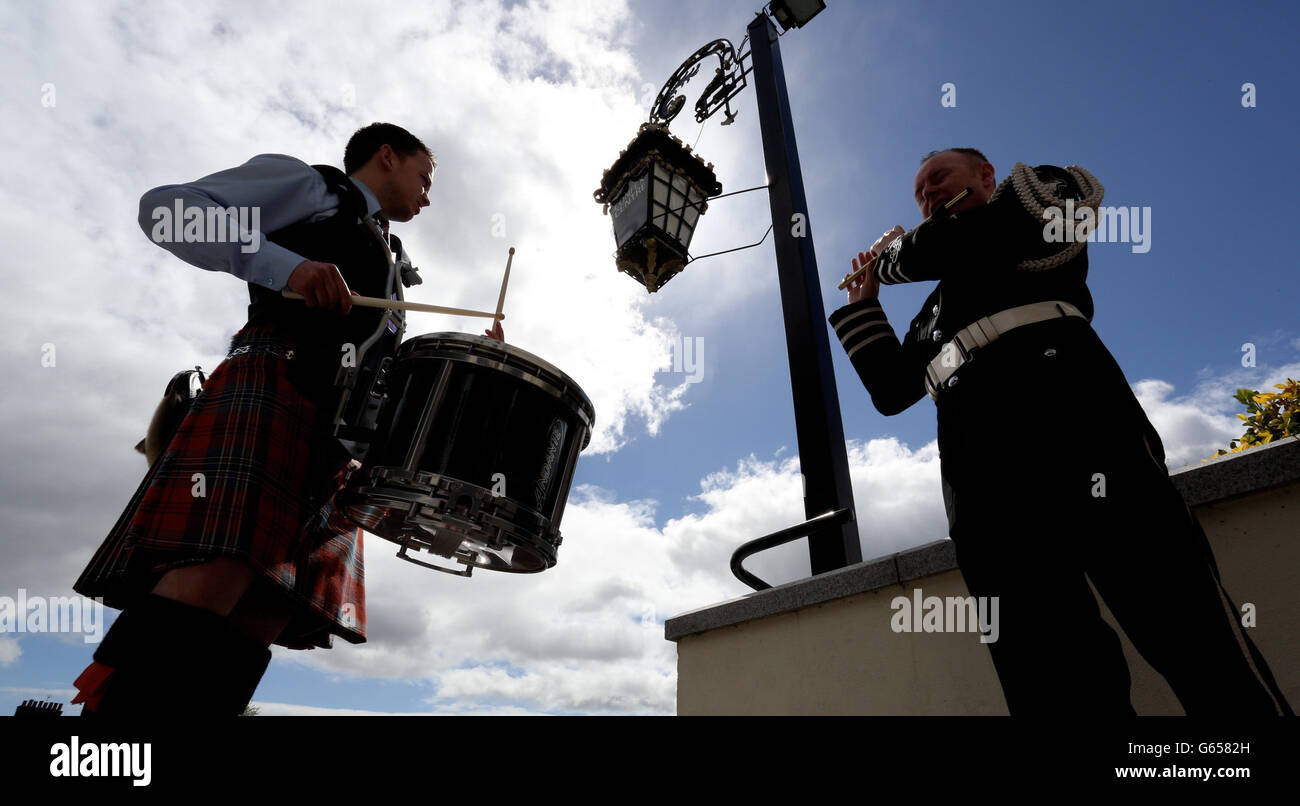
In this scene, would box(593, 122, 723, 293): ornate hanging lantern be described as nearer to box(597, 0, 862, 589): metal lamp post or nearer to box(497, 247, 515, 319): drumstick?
box(597, 0, 862, 589): metal lamp post

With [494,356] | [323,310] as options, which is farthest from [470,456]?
[323,310]

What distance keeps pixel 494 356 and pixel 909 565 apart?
1.52 metres

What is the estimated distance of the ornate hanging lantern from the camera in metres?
3.83

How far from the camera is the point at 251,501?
162 centimetres

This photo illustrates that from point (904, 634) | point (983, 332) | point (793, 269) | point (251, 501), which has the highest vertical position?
point (793, 269)

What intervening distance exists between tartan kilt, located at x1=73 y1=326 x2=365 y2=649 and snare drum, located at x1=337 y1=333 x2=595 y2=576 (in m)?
0.14

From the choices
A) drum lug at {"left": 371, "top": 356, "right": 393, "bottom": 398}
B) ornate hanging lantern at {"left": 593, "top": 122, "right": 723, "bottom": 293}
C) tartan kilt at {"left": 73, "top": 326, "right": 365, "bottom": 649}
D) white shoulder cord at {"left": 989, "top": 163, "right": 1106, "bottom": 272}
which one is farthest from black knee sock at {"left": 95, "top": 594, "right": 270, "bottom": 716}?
ornate hanging lantern at {"left": 593, "top": 122, "right": 723, "bottom": 293}

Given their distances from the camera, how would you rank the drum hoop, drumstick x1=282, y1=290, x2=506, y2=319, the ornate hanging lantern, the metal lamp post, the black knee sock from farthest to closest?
1. the ornate hanging lantern
2. the metal lamp post
3. the drum hoop
4. drumstick x1=282, y1=290, x2=506, y2=319
5. the black knee sock

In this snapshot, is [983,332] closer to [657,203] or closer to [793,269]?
[793,269]

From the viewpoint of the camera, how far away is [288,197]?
6.28ft

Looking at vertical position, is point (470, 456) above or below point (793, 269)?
below
